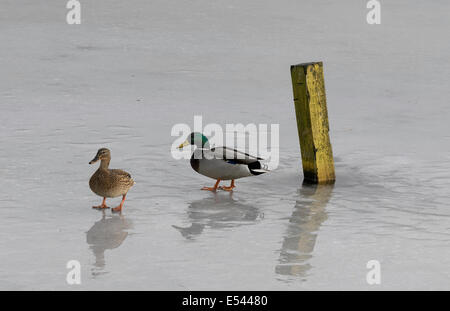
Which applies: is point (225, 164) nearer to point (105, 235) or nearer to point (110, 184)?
point (110, 184)

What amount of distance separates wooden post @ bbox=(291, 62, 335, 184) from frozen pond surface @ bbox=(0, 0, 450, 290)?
250 mm

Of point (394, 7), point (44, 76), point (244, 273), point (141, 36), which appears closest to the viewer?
point (244, 273)

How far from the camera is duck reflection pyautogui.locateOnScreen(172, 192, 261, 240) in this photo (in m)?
8.07

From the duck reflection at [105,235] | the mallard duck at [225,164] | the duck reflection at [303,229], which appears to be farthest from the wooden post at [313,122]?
the duck reflection at [105,235]

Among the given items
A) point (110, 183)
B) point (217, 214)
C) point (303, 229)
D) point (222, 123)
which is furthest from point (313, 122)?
point (222, 123)

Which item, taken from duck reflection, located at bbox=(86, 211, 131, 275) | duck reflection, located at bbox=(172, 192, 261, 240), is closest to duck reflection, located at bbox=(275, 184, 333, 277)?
duck reflection, located at bbox=(172, 192, 261, 240)

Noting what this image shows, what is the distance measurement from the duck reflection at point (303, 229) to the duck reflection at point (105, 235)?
130cm

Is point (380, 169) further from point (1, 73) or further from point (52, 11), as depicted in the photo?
point (52, 11)

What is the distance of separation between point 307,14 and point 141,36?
4.30m

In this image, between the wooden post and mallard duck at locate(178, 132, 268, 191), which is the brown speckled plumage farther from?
the wooden post

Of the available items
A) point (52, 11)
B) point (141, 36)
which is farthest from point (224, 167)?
point (52, 11)

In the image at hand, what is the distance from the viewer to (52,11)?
2061cm

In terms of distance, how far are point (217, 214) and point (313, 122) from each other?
1829mm

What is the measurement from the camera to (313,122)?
9883 mm
